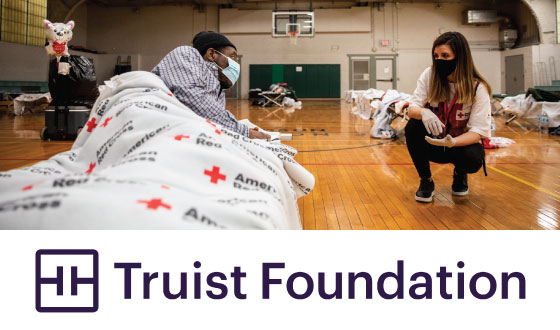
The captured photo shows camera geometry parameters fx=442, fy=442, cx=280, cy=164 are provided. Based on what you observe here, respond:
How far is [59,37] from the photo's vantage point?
15.6ft

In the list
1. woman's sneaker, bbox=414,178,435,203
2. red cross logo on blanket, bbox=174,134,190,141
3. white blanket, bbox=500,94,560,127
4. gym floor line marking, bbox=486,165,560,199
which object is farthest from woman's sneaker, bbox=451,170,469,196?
white blanket, bbox=500,94,560,127

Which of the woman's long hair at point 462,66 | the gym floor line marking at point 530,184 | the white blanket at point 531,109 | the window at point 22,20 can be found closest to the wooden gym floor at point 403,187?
the gym floor line marking at point 530,184

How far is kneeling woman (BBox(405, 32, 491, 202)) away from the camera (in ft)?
7.47

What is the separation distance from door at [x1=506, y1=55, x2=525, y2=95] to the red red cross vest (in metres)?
15.7

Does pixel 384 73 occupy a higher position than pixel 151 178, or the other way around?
pixel 384 73

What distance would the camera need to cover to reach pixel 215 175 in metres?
1.06

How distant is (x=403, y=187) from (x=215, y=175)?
2048mm

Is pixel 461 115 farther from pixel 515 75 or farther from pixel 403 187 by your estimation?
pixel 515 75

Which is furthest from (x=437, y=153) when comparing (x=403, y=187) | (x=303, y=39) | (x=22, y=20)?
(x=303, y=39)

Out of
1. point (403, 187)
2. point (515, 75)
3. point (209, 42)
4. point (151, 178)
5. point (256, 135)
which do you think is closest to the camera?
point (151, 178)

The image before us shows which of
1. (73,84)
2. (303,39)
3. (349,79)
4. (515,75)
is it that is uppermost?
(303,39)

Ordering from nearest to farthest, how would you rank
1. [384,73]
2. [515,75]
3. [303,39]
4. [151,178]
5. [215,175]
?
[151,178] < [215,175] < [515,75] < [384,73] < [303,39]

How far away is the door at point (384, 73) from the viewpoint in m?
18.3

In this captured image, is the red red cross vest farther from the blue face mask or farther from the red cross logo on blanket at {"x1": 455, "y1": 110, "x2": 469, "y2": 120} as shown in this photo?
the blue face mask
